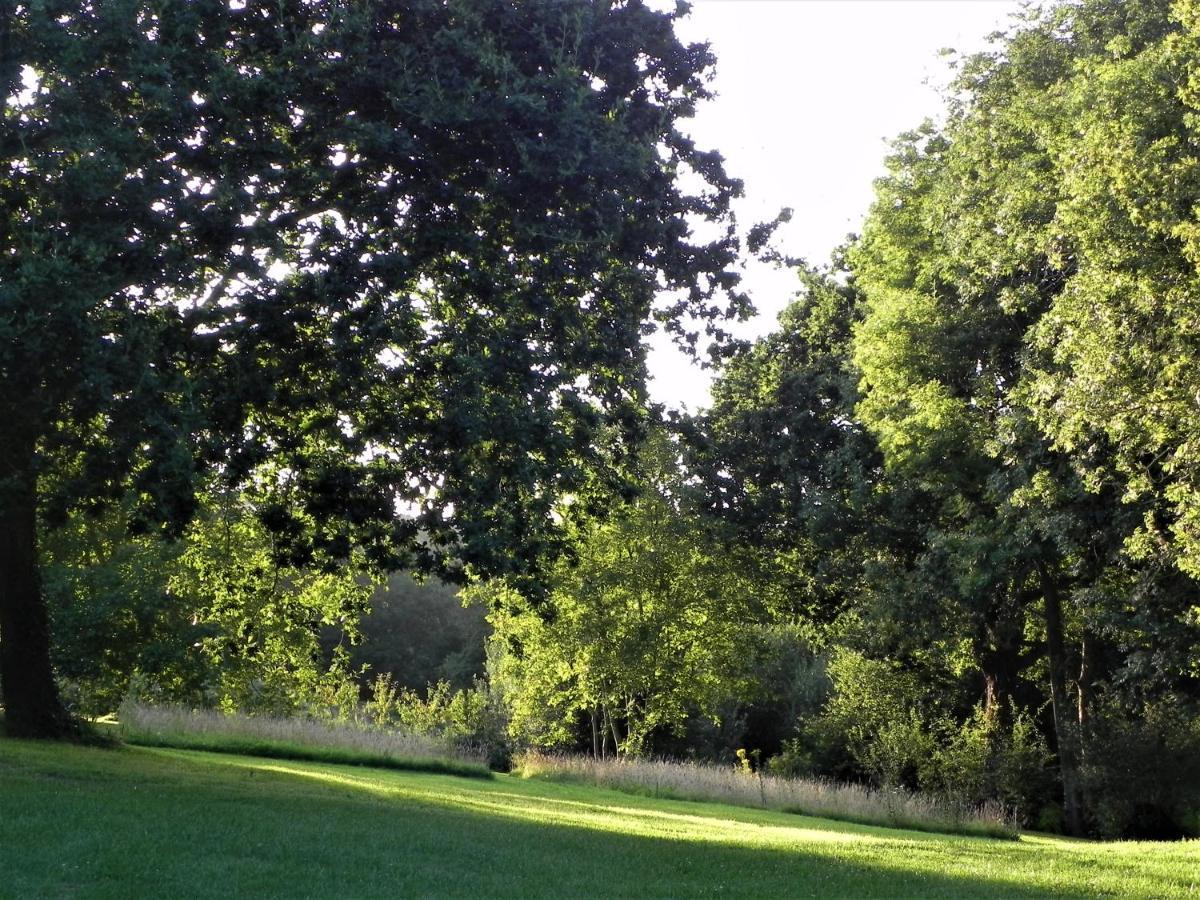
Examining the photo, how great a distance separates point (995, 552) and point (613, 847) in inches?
598

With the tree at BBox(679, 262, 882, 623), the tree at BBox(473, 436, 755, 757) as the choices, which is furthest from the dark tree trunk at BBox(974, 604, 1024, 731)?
the tree at BBox(473, 436, 755, 757)

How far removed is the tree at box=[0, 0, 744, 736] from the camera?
1252cm

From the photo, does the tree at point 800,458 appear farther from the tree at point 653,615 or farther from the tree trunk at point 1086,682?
the tree trunk at point 1086,682

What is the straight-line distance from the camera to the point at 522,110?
1389cm

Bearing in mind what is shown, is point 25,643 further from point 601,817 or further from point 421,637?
point 421,637

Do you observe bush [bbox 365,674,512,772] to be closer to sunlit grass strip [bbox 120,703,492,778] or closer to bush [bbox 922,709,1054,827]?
sunlit grass strip [bbox 120,703,492,778]

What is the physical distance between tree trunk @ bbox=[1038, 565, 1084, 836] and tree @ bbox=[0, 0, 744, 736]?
20516 millimetres

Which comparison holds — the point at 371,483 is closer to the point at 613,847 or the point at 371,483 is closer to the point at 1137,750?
the point at 613,847

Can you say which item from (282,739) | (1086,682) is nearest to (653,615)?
(1086,682)

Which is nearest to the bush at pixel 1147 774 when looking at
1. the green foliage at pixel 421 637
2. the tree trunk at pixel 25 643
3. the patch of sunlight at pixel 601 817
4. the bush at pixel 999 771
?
the bush at pixel 999 771

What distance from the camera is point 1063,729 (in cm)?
3256

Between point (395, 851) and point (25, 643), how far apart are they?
9.25 metres

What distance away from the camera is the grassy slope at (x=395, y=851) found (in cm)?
1077

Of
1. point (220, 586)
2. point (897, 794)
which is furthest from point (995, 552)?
point (220, 586)
